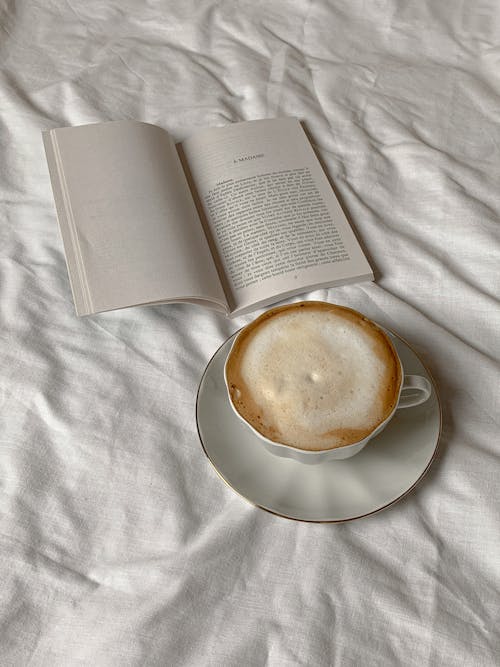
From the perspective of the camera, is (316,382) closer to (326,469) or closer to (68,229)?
(326,469)

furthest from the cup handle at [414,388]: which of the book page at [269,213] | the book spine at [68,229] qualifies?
the book spine at [68,229]

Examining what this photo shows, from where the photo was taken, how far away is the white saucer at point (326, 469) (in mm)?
464

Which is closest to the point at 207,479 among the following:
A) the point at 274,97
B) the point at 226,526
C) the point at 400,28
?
the point at 226,526

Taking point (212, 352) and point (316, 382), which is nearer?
point (316, 382)

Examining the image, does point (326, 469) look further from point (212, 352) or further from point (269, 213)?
point (269, 213)

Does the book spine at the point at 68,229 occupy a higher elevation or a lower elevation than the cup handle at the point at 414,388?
lower

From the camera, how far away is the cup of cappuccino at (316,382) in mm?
444

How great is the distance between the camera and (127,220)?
633 millimetres

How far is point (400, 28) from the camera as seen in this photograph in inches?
35.9

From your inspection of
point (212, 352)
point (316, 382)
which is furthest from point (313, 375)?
point (212, 352)

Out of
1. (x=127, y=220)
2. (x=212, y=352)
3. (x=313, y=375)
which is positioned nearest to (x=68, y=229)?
(x=127, y=220)

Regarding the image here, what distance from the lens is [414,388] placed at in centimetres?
49

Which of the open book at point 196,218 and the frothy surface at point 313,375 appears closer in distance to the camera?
the frothy surface at point 313,375

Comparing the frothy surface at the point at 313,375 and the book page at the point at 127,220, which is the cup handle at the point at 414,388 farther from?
the book page at the point at 127,220
